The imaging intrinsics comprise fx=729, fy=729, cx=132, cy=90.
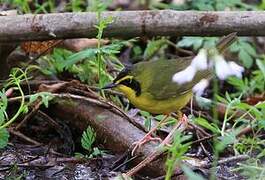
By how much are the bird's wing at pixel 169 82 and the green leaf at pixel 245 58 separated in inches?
52.7

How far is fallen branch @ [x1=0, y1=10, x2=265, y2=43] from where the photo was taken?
15.3 feet

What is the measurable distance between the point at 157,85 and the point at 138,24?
0.41 m

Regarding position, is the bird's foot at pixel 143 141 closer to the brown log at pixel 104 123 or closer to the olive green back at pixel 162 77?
the brown log at pixel 104 123

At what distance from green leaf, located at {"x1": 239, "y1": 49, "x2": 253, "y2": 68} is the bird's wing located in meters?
1.34

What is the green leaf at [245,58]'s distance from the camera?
20.0 feet

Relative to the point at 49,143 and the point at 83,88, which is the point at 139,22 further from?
the point at 49,143

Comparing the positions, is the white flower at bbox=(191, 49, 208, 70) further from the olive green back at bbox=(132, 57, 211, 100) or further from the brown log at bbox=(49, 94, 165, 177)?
the olive green back at bbox=(132, 57, 211, 100)

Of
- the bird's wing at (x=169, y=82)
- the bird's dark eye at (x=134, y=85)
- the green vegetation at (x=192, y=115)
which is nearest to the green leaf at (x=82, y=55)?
the green vegetation at (x=192, y=115)

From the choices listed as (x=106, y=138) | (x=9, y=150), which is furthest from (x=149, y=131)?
(x=9, y=150)

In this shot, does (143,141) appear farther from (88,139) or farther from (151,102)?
(151,102)

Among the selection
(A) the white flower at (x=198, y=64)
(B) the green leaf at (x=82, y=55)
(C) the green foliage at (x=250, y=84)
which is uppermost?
(A) the white flower at (x=198, y=64)

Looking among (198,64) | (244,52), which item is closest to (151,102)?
(198,64)

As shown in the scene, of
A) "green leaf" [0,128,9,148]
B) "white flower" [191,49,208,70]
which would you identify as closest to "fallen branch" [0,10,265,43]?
"green leaf" [0,128,9,148]

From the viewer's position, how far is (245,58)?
611 cm
